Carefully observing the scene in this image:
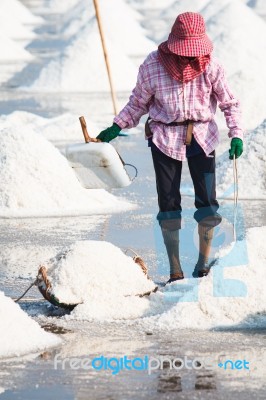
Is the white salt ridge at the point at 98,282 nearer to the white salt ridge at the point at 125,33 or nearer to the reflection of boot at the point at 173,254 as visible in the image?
the reflection of boot at the point at 173,254

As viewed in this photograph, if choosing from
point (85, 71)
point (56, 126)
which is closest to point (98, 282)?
point (56, 126)

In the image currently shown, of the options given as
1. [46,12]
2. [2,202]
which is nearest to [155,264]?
[2,202]

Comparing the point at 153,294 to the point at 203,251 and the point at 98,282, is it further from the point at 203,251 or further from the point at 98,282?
the point at 203,251

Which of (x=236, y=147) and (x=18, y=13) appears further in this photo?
(x=18, y=13)

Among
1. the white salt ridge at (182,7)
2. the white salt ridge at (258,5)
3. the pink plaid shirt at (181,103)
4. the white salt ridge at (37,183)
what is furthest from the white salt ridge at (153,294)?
the white salt ridge at (258,5)

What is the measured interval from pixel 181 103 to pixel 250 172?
11.4 feet

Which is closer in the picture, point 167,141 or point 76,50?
point 167,141

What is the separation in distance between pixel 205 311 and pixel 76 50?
594 inches

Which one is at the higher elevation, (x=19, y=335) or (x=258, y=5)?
(x=19, y=335)

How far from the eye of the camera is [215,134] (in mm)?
5793

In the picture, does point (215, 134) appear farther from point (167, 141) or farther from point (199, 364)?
point (199, 364)

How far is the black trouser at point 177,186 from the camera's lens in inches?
228

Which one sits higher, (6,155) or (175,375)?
(175,375)

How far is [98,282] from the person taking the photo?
5297 millimetres
